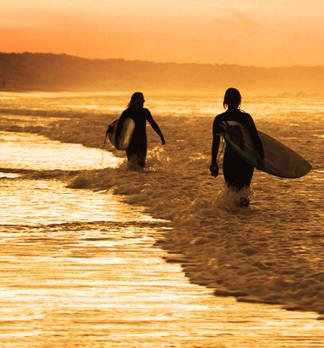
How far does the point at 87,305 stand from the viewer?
5.85 m

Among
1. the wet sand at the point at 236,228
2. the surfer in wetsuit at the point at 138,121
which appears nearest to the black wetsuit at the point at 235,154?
the wet sand at the point at 236,228

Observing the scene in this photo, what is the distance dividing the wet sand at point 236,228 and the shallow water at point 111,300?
12.6 inches

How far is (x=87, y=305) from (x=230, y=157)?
5.03m

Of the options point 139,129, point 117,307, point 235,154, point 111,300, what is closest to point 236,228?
point 235,154

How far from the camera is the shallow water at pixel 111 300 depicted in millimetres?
5145

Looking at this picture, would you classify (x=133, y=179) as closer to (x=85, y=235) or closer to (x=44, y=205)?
(x=44, y=205)

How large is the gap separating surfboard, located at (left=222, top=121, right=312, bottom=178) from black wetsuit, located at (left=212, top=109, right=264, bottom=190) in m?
0.08

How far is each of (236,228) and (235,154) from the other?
138cm

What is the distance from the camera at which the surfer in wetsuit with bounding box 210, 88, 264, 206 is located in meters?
10.4

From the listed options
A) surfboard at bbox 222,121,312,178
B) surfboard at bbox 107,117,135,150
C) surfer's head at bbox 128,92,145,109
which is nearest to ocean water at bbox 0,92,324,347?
surfboard at bbox 222,121,312,178

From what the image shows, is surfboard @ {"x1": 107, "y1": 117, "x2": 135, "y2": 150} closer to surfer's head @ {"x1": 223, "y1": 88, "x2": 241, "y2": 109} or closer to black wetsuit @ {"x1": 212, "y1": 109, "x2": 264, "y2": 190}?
black wetsuit @ {"x1": 212, "y1": 109, "x2": 264, "y2": 190}

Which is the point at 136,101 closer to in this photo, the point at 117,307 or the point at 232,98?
the point at 232,98

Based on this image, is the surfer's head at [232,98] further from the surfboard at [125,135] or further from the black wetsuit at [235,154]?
the surfboard at [125,135]

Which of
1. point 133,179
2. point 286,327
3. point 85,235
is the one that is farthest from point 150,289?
point 133,179
